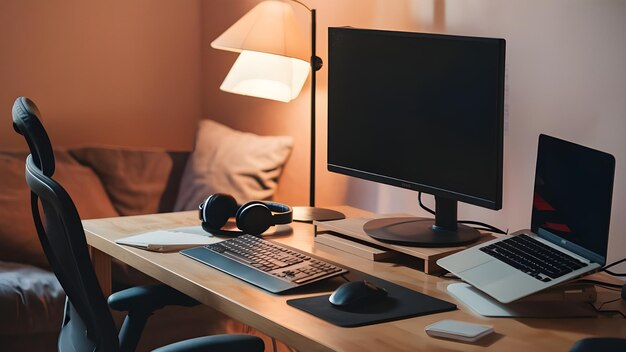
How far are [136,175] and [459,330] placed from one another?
2029mm

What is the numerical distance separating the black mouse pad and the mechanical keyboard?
93 mm

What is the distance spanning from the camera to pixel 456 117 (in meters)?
1.92

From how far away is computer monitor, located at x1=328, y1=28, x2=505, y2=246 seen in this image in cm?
186

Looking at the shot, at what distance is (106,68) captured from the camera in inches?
140

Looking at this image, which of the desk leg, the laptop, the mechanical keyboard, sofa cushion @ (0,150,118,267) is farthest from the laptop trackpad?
sofa cushion @ (0,150,118,267)

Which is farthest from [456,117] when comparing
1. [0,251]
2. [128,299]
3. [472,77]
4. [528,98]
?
[0,251]

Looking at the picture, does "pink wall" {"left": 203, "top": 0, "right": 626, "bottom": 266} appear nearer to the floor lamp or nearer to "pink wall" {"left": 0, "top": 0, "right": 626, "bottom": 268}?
"pink wall" {"left": 0, "top": 0, "right": 626, "bottom": 268}

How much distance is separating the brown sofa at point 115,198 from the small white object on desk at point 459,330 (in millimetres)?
1521

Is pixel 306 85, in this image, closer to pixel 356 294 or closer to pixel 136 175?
pixel 136 175

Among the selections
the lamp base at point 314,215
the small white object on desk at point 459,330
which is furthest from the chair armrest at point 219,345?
the lamp base at point 314,215

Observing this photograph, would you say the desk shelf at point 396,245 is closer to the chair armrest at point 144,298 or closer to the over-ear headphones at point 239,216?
the over-ear headphones at point 239,216

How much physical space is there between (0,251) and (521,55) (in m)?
1.75

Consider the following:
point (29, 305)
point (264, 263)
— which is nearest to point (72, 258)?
point (264, 263)

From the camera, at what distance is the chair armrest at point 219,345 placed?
1.57 metres
